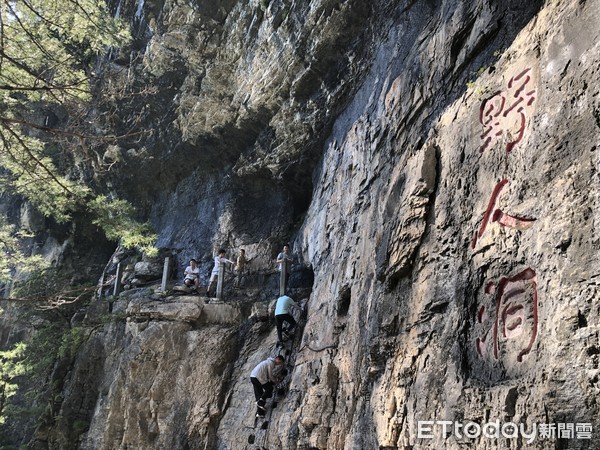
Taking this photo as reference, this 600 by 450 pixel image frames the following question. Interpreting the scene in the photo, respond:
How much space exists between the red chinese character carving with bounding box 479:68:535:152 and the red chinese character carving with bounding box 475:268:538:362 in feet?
3.98

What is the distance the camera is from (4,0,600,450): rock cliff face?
3.56m

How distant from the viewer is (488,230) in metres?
4.25

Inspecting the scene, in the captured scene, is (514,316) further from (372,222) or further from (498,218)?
(372,222)

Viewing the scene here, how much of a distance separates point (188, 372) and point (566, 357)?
781 cm

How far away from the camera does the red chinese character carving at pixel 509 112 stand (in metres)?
4.31

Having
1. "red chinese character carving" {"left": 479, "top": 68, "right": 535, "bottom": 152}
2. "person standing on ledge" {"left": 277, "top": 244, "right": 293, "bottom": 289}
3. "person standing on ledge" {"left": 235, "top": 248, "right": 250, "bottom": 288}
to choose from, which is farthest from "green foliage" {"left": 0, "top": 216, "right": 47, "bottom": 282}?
"red chinese character carving" {"left": 479, "top": 68, "right": 535, "bottom": 152}

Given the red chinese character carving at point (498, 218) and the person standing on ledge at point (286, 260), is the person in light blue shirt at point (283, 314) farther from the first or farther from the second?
the red chinese character carving at point (498, 218)

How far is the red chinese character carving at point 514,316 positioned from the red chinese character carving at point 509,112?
1212 millimetres

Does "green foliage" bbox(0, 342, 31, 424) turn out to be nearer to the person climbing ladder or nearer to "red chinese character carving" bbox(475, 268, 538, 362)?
the person climbing ladder

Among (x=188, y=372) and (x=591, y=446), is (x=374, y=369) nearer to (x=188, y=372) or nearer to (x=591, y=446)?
(x=591, y=446)

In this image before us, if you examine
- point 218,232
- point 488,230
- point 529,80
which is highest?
point 218,232

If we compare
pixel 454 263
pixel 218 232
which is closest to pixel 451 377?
pixel 454 263

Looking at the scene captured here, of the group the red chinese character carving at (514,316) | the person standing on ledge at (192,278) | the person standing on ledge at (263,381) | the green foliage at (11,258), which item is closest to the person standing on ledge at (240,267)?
the person standing on ledge at (192,278)

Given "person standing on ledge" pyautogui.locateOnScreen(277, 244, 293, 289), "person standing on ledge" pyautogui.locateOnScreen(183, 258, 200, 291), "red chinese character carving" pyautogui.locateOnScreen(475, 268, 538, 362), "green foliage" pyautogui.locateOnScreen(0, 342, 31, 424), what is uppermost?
"person standing on ledge" pyautogui.locateOnScreen(277, 244, 293, 289)
